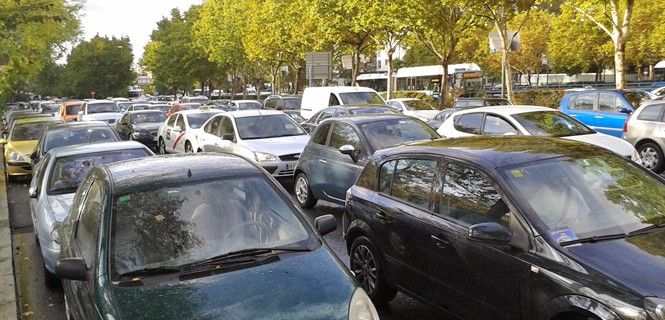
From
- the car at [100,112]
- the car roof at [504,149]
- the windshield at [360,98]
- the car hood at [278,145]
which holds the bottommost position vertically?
the car hood at [278,145]

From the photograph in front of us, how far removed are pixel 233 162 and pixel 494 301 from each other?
2101 millimetres

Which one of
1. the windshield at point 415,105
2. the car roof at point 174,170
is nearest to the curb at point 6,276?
the car roof at point 174,170

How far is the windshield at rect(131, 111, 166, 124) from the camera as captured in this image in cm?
2159

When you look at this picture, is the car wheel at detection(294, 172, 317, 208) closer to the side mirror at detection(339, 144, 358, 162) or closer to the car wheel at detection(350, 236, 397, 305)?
the side mirror at detection(339, 144, 358, 162)

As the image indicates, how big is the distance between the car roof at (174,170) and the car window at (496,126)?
281 inches

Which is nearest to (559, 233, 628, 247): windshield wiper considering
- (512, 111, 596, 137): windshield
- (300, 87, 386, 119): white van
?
(512, 111, 596, 137): windshield

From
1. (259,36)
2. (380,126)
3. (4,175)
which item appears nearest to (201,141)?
(4,175)

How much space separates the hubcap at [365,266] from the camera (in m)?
5.57

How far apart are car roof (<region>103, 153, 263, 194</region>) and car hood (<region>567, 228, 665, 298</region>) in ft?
7.44

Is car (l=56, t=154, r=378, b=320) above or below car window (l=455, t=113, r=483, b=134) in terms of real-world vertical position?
below

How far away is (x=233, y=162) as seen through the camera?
459 cm

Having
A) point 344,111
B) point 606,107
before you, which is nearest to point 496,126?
point 606,107

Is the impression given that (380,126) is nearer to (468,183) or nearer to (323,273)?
(468,183)

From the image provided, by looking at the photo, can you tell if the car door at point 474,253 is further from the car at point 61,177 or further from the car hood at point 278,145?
the car hood at point 278,145
